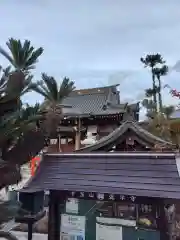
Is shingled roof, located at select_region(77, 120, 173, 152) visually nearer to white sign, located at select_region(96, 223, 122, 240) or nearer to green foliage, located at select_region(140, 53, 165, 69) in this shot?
white sign, located at select_region(96, 223, 122, 240)

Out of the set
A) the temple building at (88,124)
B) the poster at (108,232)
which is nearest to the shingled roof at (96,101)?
the temple building at (88,124)

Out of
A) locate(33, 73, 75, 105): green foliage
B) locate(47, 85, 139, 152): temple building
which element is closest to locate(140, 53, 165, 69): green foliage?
locate(47, 85, 139, 152): temple building

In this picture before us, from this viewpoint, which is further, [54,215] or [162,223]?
[54,215]

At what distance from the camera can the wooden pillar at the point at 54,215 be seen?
573 centimetres

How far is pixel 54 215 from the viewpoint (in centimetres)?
578

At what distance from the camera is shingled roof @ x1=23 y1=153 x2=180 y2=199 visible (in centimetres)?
492

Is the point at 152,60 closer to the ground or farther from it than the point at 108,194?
farther from it

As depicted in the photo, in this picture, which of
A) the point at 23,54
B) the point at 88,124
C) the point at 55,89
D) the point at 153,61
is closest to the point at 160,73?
the point at 153,61

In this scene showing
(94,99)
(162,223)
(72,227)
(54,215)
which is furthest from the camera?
(94,99)

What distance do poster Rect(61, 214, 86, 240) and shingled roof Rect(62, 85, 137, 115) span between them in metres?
16.6

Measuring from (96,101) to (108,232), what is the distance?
2125 centimetres

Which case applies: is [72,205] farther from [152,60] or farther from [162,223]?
[152,60]

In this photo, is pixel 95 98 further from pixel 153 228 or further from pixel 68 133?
pixel 153 228

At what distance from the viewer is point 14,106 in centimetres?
521
